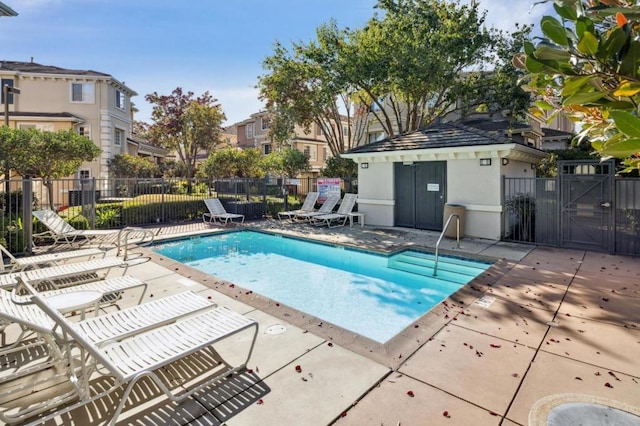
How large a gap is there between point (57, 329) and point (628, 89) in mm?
4679

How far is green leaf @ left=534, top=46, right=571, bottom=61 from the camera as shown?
51.5 inches

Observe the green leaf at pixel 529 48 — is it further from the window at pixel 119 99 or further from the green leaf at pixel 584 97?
the window at pixel 119 99

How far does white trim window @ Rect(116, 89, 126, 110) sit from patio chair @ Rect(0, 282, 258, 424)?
27.8 metres

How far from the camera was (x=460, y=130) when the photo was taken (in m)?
12.0

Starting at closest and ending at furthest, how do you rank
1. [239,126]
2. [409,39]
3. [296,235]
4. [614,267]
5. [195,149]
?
[614,267] < [296,235] < [409,39] < [195,149] < [239,126]

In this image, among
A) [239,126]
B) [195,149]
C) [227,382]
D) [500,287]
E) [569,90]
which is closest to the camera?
[569,90]

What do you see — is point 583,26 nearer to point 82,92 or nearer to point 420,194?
point 420,194

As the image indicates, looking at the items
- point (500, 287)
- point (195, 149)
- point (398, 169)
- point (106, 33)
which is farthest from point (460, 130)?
point (195, 149)

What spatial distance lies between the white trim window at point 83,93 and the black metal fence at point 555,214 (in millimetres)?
26913

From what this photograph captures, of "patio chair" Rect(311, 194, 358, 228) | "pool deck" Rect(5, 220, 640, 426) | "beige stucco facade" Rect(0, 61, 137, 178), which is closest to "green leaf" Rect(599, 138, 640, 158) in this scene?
"pool deck" Rect(5, 220, 640, 426)

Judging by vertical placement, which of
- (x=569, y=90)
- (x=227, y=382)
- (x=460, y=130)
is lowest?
(x=227, y=382)

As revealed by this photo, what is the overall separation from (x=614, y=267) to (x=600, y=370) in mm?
5115

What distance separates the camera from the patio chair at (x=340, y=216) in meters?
13.4

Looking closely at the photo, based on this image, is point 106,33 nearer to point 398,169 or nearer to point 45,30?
point 45,30
